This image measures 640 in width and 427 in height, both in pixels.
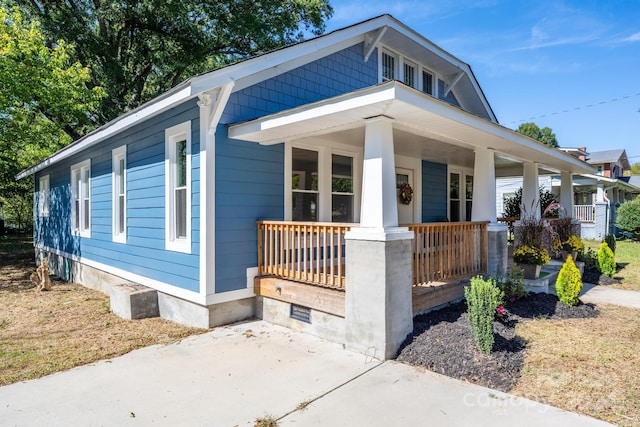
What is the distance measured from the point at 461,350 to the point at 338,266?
160 centimetres

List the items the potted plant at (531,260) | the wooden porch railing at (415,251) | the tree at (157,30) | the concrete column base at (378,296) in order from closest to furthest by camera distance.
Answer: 1. the concrete column base at (378,296)
2. the wooden porch railing at (415,251)
3. the potted plant at (531,260)
4. the tree at (157,30)

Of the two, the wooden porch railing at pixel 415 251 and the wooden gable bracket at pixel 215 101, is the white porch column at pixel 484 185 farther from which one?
the wooden gable bracket at pixel 215 101

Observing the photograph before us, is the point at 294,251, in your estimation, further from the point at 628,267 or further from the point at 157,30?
the point at 157,30

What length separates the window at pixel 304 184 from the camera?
633cm

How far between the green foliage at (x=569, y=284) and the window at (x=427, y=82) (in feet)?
→ 17.6

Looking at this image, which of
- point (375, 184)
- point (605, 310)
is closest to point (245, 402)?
point (375, 184)

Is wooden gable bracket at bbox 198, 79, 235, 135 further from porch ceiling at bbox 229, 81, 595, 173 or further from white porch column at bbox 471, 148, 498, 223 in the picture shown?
white porch column at bbox 471, 148, 498, 223

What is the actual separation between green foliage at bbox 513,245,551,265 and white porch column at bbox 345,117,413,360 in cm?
359

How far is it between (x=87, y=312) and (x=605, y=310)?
8.39 meters

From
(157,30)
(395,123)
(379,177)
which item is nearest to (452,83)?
(395,123)

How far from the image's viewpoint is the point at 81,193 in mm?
9508

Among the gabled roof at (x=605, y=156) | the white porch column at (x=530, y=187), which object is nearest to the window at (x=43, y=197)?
the white porch column at (x=530, y=187)

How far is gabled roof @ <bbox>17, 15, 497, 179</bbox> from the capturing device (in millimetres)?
5029

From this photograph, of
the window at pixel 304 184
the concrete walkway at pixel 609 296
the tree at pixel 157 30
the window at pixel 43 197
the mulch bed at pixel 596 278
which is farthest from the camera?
the tree at pixel 157 30
